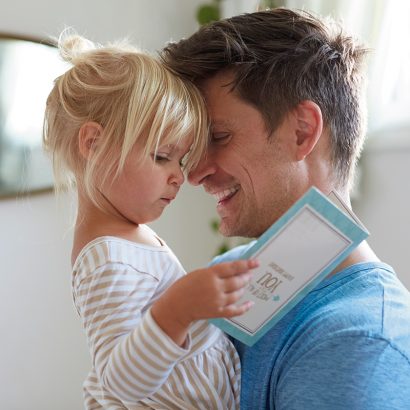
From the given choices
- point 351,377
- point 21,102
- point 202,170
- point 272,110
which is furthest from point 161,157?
point 21,102

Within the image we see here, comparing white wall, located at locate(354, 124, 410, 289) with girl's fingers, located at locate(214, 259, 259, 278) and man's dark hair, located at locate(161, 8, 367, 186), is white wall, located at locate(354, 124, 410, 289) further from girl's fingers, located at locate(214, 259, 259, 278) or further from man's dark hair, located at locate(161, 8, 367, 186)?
girl's fingers, located at locate(214, 259, 259, 278)

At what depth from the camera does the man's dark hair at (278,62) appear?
128 centimetres

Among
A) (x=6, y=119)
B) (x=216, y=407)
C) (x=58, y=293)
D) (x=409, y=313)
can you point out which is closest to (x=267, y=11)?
(x=409, y=313)

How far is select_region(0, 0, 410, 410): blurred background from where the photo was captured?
6.84 feet

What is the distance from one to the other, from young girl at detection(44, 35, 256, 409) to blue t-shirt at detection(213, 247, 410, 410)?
9cm

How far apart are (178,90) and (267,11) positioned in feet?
0.86

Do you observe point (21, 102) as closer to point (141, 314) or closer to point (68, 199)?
point (68, 199)

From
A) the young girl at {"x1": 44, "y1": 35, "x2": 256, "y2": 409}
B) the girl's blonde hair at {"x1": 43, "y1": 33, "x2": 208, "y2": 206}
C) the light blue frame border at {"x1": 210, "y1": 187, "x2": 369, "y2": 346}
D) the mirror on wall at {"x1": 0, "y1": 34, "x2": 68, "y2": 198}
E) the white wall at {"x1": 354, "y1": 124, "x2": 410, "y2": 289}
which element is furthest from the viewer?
the mirror on wall at {"x1": 0, "y1": 34, "x2": 68, "y2": 198}

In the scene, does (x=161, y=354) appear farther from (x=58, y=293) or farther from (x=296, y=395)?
(x=58, y=293)

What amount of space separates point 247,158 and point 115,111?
0.28 meters

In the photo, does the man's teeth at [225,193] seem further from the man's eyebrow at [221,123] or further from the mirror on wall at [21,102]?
the mirror on wall at [21,102]

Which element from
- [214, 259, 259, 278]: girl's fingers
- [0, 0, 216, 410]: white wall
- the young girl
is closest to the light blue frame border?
[214, 259, 259, 278]: girl's fingers

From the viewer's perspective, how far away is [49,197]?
2.57 metres

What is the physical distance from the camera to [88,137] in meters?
1.18
